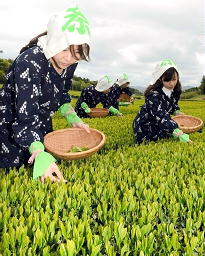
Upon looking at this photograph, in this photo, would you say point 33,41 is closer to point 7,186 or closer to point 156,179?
point 7,186

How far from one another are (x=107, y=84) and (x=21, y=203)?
925 cm

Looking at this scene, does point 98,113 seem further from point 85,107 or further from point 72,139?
point 72,139

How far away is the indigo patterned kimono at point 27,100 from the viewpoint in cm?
272

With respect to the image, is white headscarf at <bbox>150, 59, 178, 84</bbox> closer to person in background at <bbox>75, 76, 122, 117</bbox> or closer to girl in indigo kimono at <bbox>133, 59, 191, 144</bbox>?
girl in indigo kimono at <bbox>133, 59, 191, 144</bbox>

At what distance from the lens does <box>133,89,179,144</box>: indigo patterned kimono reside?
549cm

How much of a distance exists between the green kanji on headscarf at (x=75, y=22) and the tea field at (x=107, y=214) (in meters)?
1.18

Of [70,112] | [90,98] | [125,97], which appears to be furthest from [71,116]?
[125,97]

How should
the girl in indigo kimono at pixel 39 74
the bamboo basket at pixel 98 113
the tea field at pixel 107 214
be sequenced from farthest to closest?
the bamboo basket at pixel 98 113 → the girl in indigo kimono at pixel 39 74 → the tea field at pixel 107 214

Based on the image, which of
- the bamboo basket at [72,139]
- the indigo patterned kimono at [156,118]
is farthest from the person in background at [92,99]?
the bamboo basket at [72,139]

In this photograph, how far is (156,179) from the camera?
10.2 feet

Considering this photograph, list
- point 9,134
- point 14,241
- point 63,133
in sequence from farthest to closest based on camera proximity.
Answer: point 63,133, point 9,134, point 14,241

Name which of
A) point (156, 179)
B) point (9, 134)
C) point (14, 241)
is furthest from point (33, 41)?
point (14, 241)

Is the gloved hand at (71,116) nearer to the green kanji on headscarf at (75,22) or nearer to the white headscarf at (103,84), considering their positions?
the green kanji on headscarf at (75,22)

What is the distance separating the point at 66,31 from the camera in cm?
262
